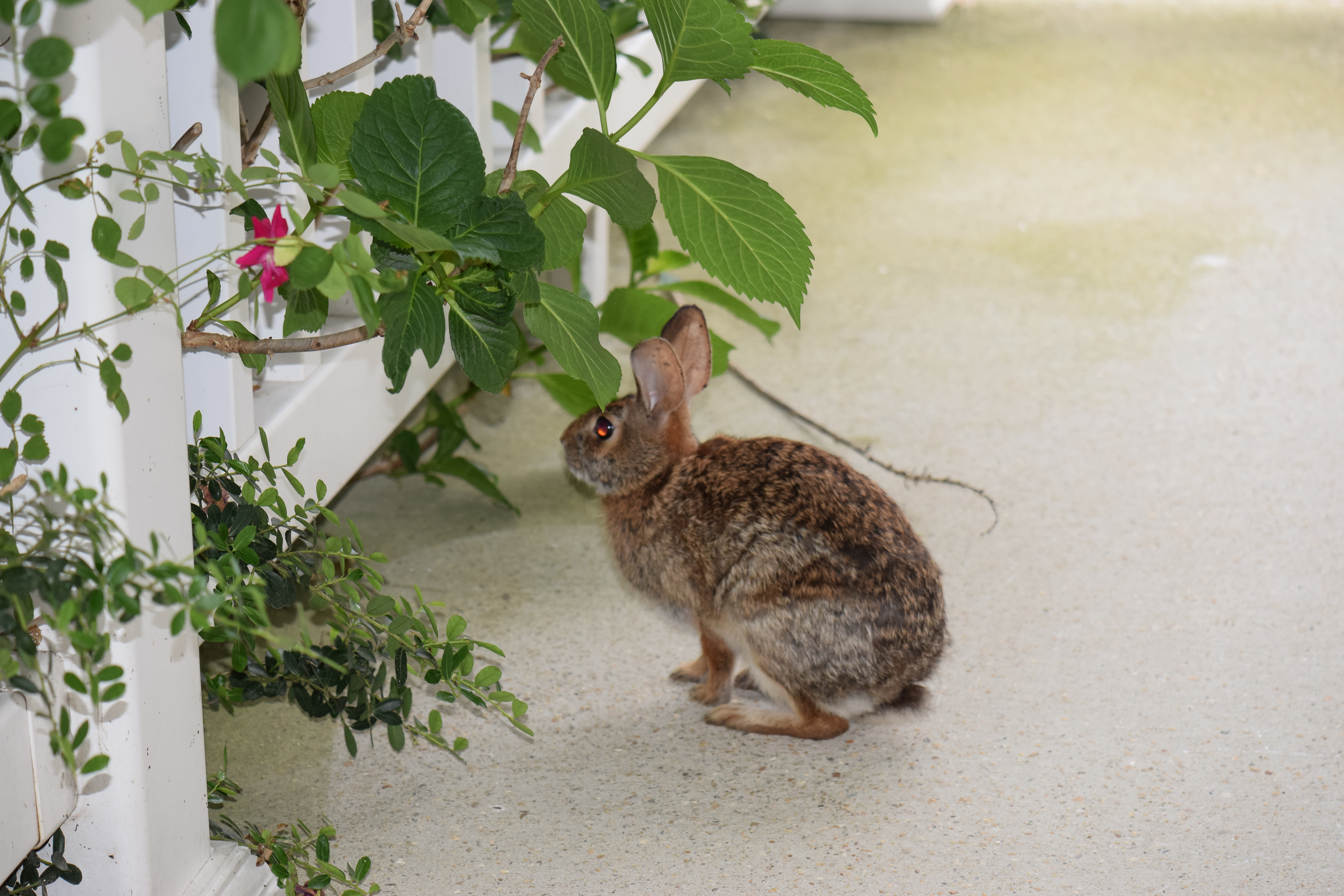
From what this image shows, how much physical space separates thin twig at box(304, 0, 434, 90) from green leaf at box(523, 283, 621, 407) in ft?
1.29

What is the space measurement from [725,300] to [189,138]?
152 cm

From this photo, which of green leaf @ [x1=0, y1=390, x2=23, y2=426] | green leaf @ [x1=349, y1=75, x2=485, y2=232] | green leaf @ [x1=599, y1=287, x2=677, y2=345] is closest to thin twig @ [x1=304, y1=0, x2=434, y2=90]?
green leaf @ [x1=349, y1=75, x2=485, y2=232]

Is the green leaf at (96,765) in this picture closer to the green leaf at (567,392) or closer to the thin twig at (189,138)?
the thin twig at (189,138)

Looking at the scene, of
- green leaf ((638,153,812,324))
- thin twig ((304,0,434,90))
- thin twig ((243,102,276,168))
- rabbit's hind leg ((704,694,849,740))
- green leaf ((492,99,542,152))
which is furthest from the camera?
green leaf ((492,99,542,152))

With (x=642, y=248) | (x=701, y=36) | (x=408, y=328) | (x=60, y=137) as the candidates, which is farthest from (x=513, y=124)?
(x=60, y=137)

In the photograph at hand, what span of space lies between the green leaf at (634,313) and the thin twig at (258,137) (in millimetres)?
928

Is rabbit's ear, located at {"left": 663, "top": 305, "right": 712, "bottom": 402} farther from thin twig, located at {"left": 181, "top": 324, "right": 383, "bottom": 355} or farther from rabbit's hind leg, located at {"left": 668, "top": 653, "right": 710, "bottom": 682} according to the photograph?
thin twig, located at {"left": 181, "top": 324, "right": 383, "bottom": 355}

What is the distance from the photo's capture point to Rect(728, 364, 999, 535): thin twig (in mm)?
3008

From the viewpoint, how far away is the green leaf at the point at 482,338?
5.01 ft

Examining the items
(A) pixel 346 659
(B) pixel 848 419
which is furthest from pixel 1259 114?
(A) pixel 346 659

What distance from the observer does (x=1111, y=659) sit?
8.10 ft

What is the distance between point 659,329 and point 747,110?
10.6ft

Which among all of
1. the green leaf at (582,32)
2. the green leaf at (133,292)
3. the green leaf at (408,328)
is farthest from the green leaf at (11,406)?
the green leaf at (582,32)

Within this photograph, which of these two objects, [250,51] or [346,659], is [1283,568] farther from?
[250,51]
